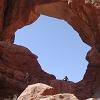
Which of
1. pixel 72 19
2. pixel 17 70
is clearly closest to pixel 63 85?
pixel 17 70

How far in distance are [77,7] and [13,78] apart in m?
8.90

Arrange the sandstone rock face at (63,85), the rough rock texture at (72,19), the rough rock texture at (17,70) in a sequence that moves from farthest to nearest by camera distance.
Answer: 1. the sandstone rock face at (63,85)
2. the rough rock texture at (72,19)
3. the rough rock texture at (17,70)

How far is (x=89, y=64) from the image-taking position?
108 feet

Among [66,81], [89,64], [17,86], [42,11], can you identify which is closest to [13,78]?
[17,86]

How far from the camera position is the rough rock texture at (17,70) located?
29.5 metres

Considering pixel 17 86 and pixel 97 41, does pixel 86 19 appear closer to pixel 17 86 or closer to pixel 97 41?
pixel 97 41

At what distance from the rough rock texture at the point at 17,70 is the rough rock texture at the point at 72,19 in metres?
0.13

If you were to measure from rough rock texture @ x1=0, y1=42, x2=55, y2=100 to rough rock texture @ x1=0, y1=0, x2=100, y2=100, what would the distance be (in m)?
0.13

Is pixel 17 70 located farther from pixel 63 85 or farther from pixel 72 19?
pixel 72 19

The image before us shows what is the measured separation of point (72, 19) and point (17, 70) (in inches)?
337

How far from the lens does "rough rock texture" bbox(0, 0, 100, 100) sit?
3029 centimetres

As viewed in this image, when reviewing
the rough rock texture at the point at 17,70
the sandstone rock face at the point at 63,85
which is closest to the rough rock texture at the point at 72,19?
the rough rock texture at the point at 17,70

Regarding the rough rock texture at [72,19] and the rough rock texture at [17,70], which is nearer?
the rough rock texture at [17,70]

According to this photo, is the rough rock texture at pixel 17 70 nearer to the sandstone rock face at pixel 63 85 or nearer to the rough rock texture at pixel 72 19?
the rough rock texture at pixel 72 19
